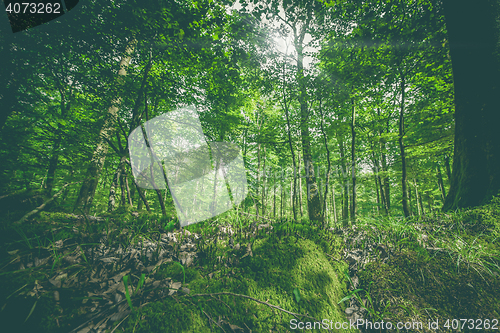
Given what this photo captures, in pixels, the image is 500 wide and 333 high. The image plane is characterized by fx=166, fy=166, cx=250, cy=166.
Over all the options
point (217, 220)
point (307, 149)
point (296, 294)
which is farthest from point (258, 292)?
point (307, 149)

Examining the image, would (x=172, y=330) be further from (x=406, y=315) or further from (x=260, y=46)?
(x=260, y=46)

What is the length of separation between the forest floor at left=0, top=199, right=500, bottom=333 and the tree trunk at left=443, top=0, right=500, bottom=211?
747 mm

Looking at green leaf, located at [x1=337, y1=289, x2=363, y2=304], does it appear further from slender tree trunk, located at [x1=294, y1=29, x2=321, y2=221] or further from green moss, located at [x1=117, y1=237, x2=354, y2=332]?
slender tree trunk, located at [x1=294, y1=29, x2=321, y2=221]

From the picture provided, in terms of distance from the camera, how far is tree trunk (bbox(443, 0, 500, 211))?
254 centimetres

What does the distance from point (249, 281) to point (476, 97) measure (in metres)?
4.37

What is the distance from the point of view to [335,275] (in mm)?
1693

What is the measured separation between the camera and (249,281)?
4.76 ft

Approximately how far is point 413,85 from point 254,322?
31.0 feet

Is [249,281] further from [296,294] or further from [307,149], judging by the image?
[307,149]

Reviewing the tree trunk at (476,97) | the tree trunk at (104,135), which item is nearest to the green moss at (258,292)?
the tree trunk at (476,97)

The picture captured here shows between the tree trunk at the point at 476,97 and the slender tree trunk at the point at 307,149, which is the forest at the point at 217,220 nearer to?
the tree trunk at the point at 476,97

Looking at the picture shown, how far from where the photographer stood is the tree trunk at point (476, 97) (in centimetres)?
254

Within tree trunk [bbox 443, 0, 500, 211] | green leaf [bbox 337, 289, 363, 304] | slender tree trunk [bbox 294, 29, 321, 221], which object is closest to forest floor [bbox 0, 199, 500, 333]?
green leaf [bbox 337, 289, 363, 304]

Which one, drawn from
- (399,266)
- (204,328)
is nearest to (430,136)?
(399,266)
